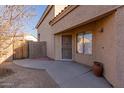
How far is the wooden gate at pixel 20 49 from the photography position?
16234 millimetres

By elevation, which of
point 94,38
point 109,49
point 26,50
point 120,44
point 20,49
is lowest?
point 26,50

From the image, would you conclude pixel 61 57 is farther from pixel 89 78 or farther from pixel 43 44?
pixel 89 78

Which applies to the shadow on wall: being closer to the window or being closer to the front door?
the front door

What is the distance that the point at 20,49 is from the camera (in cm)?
1656

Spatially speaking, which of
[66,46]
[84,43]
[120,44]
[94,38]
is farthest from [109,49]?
[66,46]

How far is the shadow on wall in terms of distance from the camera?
52.5ft

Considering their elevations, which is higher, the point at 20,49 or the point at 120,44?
the point at 120,44

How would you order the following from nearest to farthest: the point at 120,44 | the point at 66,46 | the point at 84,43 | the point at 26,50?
the point at 120,44 < the point at 84,43 < the point at 66,46 < the point at 26,50

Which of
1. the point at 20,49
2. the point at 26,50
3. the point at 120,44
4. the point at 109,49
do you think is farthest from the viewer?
the point at 26,50

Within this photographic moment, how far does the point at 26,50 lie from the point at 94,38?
31.1ft

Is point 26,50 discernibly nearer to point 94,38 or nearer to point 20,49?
point 20,49

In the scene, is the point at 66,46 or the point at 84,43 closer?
the point at 84,43
